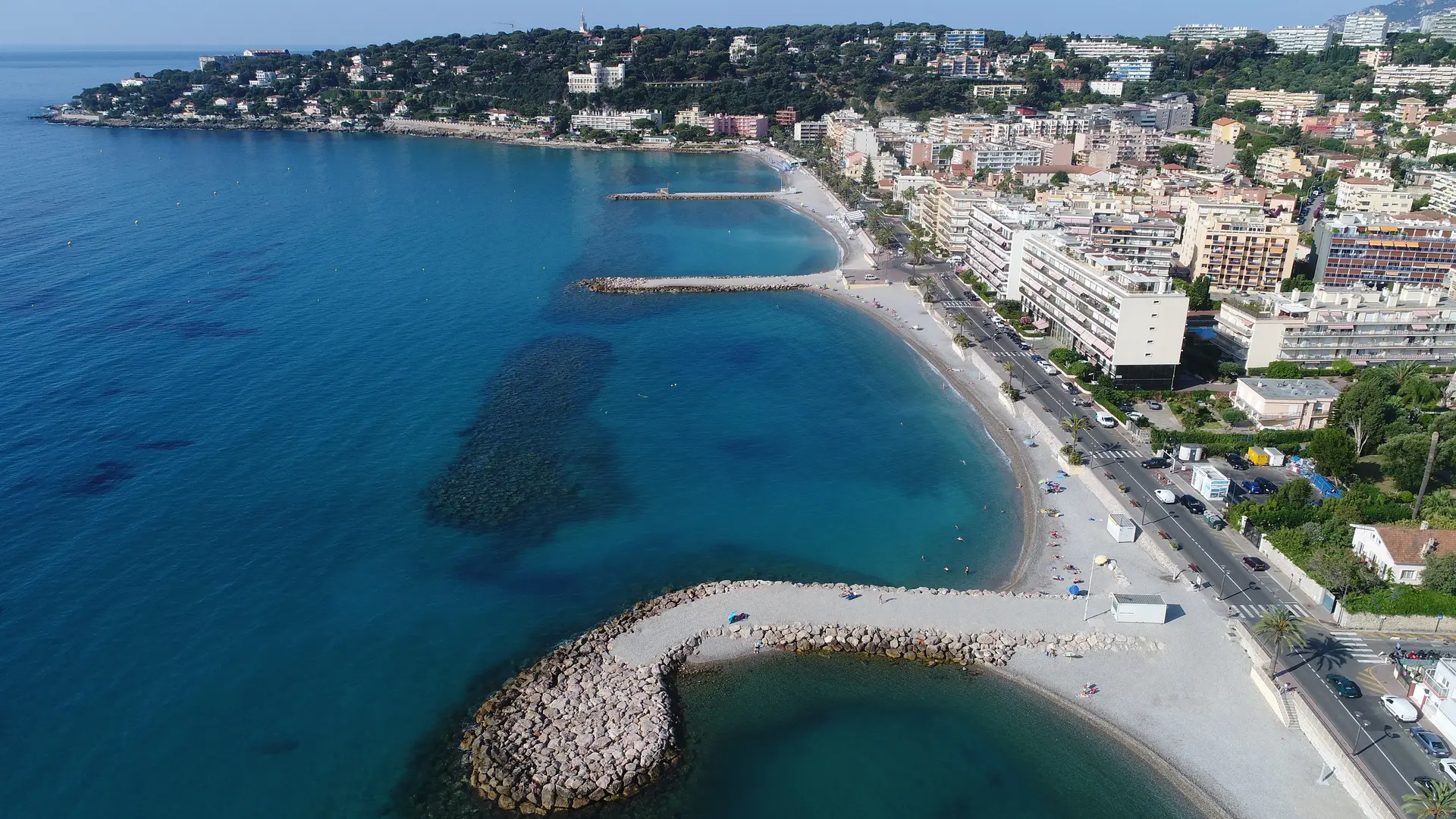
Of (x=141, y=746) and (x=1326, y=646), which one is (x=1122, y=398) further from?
(x=141, y=746)

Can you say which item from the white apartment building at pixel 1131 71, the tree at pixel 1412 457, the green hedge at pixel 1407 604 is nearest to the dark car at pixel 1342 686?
the green hedge at pixel 1407 604

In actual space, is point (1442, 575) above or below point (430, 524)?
above

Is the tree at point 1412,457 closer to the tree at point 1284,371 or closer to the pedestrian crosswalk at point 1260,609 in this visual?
the tree at point 1284,371

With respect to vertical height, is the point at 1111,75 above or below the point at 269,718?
above

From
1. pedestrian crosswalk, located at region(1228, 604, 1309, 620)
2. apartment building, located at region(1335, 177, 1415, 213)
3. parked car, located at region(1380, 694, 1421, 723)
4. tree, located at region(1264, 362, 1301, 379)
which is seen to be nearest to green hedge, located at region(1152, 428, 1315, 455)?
tree, located at region(1264, 362, 1301, 379)

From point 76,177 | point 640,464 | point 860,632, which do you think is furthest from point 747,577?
point 76,177

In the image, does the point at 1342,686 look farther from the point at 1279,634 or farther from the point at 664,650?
the point at 664,650

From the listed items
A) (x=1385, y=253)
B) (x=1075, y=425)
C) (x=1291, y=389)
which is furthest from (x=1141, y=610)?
(x=1385, y=253)

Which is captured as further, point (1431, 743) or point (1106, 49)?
point (1106, 49)
